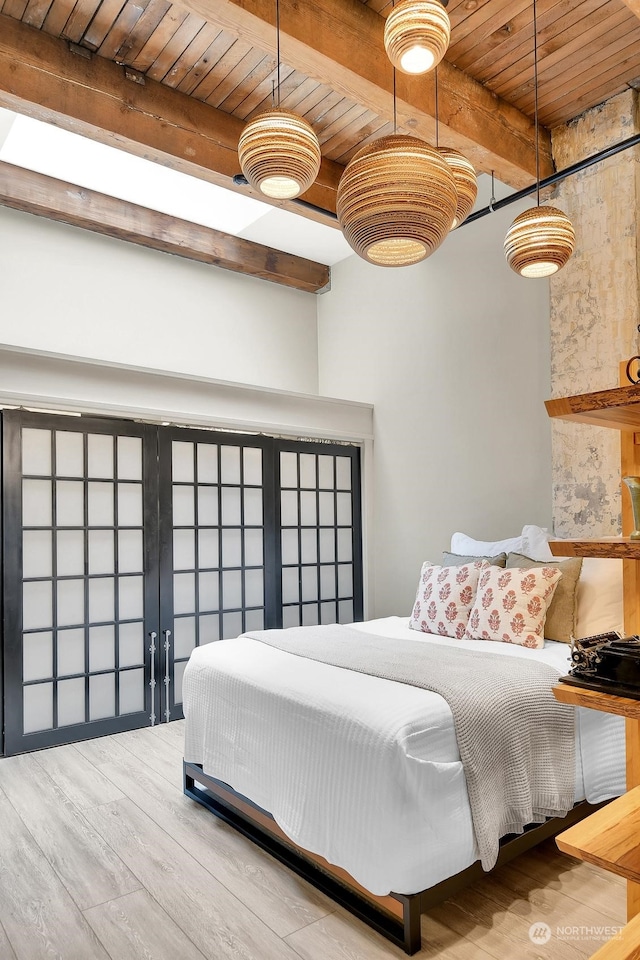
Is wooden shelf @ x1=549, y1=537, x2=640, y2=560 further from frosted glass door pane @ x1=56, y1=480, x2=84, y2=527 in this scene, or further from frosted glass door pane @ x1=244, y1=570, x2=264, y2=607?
frosted glass door pane @ x1=244, y1=570, x2=264, y2=607

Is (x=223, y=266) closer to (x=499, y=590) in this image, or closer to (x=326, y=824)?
(x=499, y=590)

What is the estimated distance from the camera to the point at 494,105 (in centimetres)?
337

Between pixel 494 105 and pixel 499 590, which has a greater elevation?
pixel 494 105

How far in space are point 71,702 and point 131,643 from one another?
1.50 ft

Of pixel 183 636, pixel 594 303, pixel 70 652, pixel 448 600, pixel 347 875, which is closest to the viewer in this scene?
pixel 347 875

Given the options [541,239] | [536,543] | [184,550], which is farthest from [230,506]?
[541,239]

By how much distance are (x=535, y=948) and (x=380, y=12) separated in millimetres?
3472

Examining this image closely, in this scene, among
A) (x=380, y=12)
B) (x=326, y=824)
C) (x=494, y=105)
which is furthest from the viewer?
(x=494, y=105)

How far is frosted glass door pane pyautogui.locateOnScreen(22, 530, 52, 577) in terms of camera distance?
3.62 meters

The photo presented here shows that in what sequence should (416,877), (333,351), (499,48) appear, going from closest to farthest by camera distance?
(416,877) → (499,48) → (333,351)

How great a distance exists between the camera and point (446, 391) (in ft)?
14.8

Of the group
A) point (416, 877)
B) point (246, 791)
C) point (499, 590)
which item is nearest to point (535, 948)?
point (416, 877)

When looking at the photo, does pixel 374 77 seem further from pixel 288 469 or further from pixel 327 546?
pixel 327 546

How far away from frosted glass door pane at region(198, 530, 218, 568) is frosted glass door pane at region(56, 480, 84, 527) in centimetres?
78
